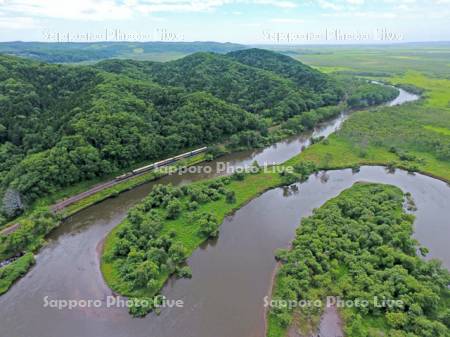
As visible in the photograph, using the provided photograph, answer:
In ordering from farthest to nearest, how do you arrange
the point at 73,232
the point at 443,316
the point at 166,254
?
the point at 73,232
the point at 166,254
the point at 443,316

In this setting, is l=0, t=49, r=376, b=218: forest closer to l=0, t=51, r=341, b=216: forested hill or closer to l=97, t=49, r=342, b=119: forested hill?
l=0, t=51, r=341, b=216: forested hill

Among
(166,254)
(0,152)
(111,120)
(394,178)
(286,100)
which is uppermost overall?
(286,100)

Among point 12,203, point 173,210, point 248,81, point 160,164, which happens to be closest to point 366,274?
point 173,210

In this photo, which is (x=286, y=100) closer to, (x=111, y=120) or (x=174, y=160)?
(x=174, y=160)

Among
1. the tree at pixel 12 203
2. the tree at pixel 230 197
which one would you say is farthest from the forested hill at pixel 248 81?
the tree at pixel 12 203

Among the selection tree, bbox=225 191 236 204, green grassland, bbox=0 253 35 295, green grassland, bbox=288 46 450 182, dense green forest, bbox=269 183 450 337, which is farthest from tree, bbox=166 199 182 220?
green grassland, bbox=288 46 450 182

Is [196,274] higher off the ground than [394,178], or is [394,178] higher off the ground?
[394,178]

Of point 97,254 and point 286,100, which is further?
point 286,100

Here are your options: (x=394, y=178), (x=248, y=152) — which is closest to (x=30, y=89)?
(x=248, y=152)
